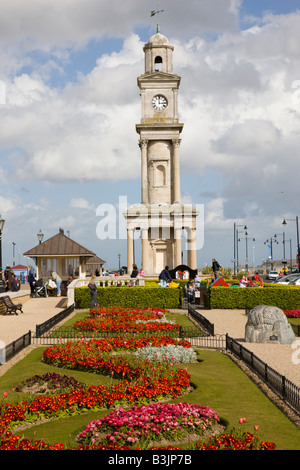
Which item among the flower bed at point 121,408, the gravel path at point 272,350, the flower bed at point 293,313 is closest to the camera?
the flower bed at point 121,408

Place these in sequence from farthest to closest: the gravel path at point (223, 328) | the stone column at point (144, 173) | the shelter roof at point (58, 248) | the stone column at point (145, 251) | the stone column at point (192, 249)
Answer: the stone column at point (144, 173)
the stone column at point (192, 249)
the stone column at point (145, 251)
the shelter roof at point (58, 248)
the gravel path at point (223, 328)

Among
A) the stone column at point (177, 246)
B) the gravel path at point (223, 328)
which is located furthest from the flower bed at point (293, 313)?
the stone column at point (177, 246)

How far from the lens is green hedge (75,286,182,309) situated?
32094 mm

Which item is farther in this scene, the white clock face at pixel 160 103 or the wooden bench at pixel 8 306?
the white clock face at pixel 160 103

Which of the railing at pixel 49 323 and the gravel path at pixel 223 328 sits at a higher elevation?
the railing at pixel 49 323

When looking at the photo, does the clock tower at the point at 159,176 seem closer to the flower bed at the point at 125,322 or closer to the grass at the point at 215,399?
the flower bed at the point at 125,322

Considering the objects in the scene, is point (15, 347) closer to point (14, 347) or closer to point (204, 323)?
point (14, 347)

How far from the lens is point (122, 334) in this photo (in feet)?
69.5

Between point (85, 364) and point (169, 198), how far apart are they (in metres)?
42.4

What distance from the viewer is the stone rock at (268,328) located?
1952 cm

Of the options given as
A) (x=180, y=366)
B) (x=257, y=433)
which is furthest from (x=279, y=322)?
(x=257, y=433)

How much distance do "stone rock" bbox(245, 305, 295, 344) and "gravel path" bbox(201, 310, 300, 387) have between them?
Answer: 0.92 ft

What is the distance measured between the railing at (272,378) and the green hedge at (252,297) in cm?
1405

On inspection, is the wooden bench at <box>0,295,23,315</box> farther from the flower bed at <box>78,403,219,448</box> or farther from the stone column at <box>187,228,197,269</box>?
the stone column at <box>187,228,197,269</box>
